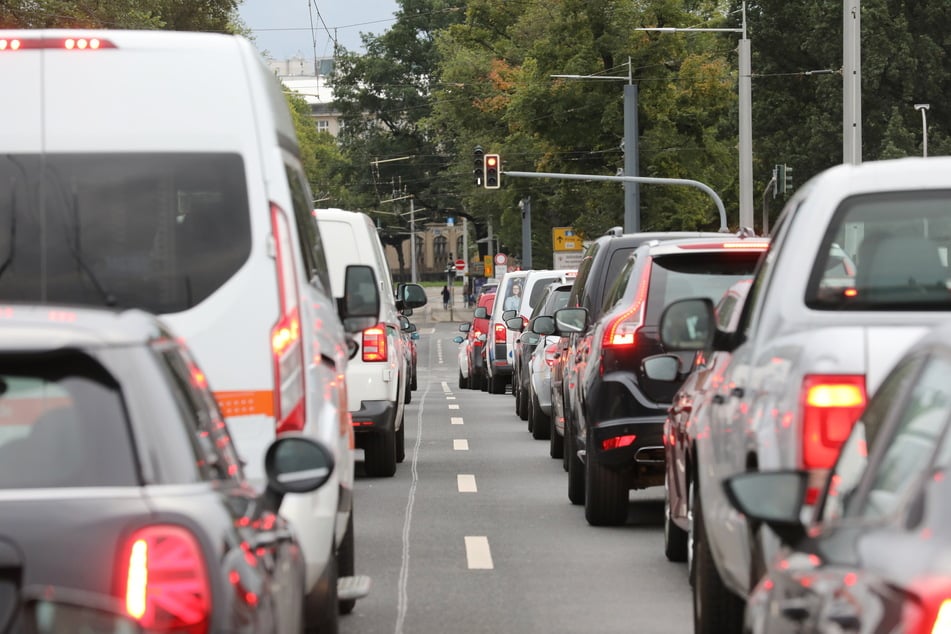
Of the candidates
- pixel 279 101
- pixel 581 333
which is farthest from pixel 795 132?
pixel 279 101

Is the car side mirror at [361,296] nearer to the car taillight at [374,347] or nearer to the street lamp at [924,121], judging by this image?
the car taillight at [374,347]

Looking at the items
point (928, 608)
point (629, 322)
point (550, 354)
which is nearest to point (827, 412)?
point (928, 608)

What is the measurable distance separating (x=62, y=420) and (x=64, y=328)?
0.63 ft

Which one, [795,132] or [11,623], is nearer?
[11,623]

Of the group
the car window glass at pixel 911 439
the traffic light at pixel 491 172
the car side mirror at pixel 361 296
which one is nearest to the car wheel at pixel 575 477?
the car side mirror at pixel 361 296

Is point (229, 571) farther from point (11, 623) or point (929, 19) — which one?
point (929, 19)

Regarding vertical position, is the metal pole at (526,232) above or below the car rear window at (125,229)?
below

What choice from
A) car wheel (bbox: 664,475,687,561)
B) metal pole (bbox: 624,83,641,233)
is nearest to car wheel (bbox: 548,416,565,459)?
car wheel (bbox: 664,475,687,561)

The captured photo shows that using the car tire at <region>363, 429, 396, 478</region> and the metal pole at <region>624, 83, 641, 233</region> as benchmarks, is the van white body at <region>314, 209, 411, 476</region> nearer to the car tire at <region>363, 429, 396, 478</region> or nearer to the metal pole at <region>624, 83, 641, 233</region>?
the car tire at <region>363, 429, 396, 478</region>

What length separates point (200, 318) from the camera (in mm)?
6906

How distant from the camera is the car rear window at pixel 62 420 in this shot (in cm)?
413

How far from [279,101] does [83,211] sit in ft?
3.24

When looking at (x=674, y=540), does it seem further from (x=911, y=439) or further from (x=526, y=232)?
(x=526, y=232)

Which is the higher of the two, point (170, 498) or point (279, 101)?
point (279, 101)
